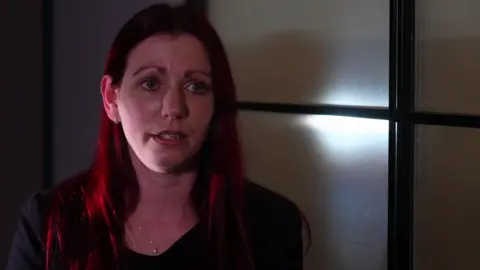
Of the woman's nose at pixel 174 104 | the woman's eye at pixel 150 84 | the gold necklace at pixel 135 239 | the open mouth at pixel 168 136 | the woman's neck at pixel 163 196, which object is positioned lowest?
the gold necklace at pixel 135 239

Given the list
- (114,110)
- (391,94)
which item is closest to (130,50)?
(114,110)

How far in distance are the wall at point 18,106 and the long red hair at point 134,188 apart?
740 mm

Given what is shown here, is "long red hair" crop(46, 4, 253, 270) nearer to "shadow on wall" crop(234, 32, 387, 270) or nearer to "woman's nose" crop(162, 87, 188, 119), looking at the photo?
"woman's nose" crop(162, 87, 188, 119)

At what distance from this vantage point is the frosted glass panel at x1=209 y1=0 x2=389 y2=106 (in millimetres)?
1079

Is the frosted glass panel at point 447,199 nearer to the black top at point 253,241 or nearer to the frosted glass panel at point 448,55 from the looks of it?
the frosted glass panel at point 448,55

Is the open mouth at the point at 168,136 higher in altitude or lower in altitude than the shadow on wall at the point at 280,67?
lower

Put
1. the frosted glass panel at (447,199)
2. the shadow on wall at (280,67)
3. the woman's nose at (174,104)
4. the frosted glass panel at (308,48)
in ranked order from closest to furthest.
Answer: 1. the woman's nose at (174,104)
2. the frosted glass panel at (447,199)
3. the frosted glass panel at (308,48)
4. the shadow on wall at (280,67)

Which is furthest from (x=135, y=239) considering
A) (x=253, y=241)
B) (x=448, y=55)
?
(x=448, y=55)

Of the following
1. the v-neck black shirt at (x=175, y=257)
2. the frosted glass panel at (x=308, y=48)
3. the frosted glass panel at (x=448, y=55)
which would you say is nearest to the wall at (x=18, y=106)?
the frosted glass panel at (x=308, y=48)

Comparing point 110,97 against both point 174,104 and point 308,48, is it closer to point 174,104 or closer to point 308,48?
point 174,104

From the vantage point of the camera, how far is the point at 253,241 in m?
0.92

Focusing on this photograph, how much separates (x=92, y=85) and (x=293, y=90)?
57 cm

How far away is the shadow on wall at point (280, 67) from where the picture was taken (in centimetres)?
119

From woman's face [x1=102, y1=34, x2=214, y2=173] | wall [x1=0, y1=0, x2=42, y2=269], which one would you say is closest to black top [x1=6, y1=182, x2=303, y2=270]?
woman's face [x1=102, y1=34, x2=214, y2=173]
